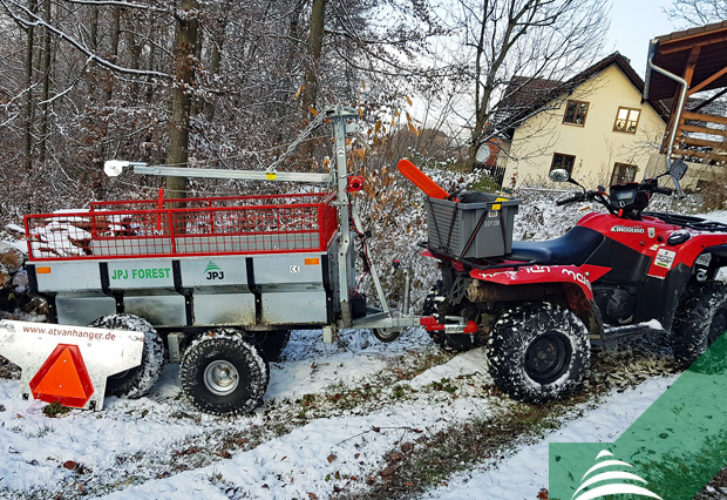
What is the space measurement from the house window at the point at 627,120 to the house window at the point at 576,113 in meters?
1.50

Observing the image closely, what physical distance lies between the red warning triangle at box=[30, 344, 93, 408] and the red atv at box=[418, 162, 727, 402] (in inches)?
115

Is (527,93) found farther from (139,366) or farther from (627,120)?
(139,366)

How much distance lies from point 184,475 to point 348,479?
1073mm

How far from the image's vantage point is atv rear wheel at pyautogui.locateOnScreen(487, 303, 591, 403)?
3.73 metres

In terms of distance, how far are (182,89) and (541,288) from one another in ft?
17.6

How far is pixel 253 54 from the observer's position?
9.52 meters

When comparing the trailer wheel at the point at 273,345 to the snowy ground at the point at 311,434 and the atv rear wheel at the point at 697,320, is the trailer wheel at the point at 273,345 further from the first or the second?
the atv rear wheel at the point at 697,320


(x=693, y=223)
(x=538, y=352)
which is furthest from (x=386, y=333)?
(x=693, y=223)

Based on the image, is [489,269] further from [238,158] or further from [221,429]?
[238,158]

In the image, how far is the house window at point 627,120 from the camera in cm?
2052

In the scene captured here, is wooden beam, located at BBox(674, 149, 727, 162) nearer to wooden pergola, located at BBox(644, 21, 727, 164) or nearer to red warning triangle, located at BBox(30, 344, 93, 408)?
wooden pergola, located at BBox(644, 21, 727, 164)

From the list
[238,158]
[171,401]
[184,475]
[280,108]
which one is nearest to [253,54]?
[280,108]

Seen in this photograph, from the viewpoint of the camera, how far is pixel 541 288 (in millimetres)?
4031

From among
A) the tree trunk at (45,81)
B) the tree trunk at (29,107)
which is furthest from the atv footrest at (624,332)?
the tree trunk at (29,107)
